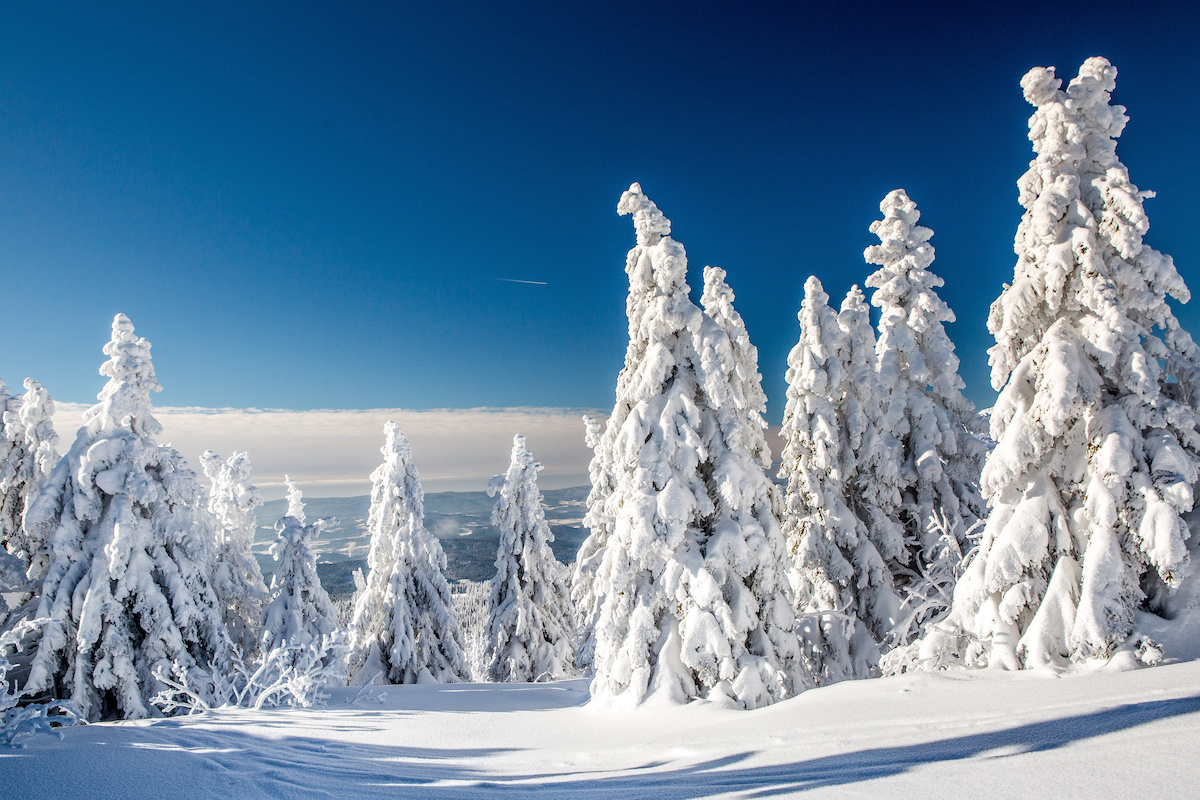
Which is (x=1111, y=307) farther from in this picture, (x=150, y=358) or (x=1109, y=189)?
(x=150, y=358)

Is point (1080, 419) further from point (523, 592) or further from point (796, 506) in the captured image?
point (523, 592)

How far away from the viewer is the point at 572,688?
19.3 meters

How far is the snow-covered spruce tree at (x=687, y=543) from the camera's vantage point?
980 cm

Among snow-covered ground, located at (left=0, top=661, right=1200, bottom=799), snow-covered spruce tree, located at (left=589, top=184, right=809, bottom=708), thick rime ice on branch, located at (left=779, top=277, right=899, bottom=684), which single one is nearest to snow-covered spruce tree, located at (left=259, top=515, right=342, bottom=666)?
snow-covered ground, located at (left=0, top=661, right=1200, bottom=799)

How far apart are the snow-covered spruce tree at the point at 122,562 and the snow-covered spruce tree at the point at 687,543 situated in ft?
37.5

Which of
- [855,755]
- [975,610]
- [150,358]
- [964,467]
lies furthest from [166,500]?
[964,467]

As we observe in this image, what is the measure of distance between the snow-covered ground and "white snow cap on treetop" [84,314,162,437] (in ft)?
29.6

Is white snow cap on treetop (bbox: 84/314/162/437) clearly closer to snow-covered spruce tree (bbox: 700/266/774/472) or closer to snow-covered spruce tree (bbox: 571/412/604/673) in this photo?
snow-covered spruce tree (bbox: 571/412/604/673)

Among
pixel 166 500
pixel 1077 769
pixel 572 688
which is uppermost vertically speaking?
pixel 166 500

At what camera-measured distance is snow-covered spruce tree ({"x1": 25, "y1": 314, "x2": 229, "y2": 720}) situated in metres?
14.0

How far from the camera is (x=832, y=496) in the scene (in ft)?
51.9

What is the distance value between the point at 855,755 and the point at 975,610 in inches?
175

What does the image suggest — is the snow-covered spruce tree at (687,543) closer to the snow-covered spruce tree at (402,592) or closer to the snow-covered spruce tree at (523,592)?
the snow-covered spruce tree at (402,592)

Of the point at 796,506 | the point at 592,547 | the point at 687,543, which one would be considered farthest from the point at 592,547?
the point at 687,543
